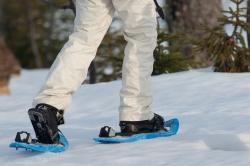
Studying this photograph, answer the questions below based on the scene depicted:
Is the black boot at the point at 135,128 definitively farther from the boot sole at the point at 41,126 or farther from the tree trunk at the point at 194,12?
the tree trunk at the point at 194,12

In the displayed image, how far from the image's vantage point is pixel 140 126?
17.0 ft

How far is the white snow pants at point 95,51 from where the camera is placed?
16.2 feet

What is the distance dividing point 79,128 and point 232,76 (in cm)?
190

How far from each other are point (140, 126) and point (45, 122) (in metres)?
0.73

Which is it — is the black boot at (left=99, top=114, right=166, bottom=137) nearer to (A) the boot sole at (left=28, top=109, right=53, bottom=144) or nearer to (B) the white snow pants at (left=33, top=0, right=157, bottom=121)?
(B) the white snow pants at (left=33, top=0, right=157, bottom=121)

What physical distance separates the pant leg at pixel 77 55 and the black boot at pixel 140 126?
17.4 inches

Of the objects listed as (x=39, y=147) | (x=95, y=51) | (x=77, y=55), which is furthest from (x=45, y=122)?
(x=95, y=51)

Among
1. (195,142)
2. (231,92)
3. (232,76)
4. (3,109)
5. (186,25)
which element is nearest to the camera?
(195,142)

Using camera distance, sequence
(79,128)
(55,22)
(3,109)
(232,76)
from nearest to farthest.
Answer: (79,128)
(232,76)
(3,109)
(55,22)

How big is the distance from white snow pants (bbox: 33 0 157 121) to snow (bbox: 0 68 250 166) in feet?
1.10

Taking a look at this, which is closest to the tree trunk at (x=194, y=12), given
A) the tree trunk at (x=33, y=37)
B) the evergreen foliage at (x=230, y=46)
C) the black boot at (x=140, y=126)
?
the evergreen foliage at (x=230, y=46)

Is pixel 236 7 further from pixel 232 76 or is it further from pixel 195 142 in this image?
pixel 195 142

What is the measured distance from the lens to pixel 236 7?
25.8 feet

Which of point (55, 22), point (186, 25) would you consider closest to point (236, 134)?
point (186, 25)
